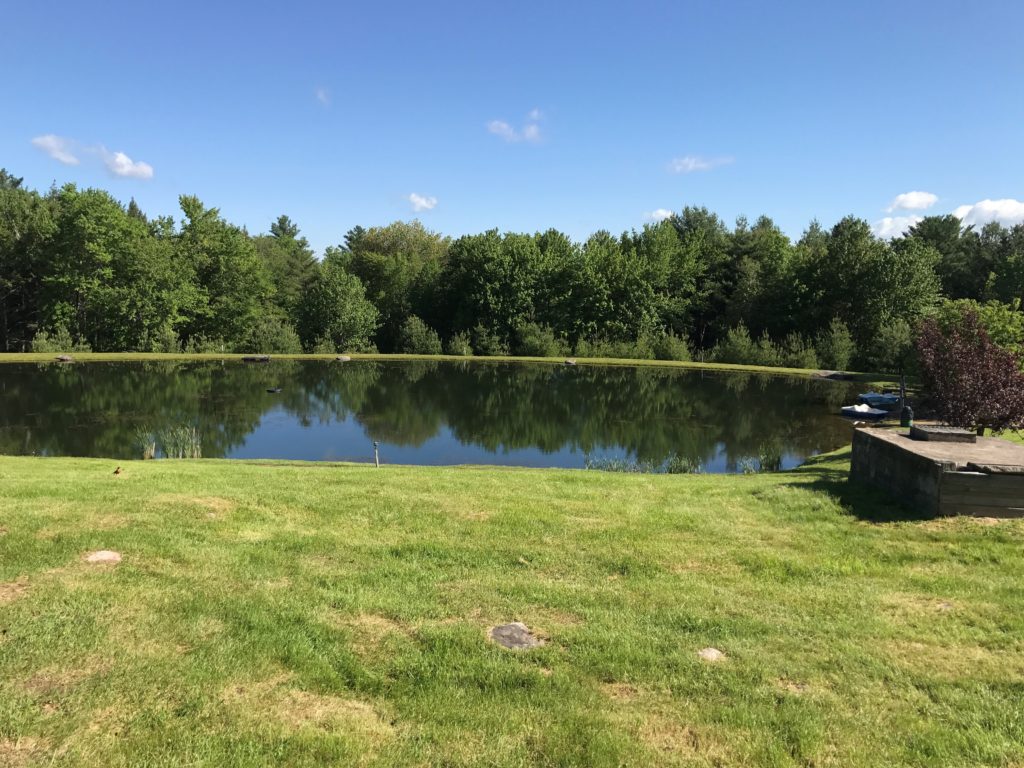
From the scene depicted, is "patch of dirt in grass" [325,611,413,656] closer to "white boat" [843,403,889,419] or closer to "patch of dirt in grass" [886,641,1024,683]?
"patch of dirt in grass" [886,641,1024,683]

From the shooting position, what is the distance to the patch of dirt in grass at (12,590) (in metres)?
5.15

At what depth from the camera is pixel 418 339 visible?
185 ft

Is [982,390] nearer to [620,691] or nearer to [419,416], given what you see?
[620,691]

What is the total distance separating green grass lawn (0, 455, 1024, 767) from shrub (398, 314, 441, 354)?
47480 mm

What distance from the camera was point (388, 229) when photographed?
74.9 m

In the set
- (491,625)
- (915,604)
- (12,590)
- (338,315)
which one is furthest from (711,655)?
(338,315)

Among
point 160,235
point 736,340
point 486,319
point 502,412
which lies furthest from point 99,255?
point 736,340

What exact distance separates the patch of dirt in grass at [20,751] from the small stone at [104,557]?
2815 millimetres

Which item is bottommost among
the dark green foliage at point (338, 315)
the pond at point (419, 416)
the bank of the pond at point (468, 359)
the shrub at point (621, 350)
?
the pond at point (419, 416)

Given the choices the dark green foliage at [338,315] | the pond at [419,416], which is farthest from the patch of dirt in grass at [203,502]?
the dark green foliage at [338,315]

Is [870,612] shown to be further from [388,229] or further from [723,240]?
[388,229]

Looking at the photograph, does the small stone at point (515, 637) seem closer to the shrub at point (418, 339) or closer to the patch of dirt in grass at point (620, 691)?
the patch of dirt in grass at point (620, 691)

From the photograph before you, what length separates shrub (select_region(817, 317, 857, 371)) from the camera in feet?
151

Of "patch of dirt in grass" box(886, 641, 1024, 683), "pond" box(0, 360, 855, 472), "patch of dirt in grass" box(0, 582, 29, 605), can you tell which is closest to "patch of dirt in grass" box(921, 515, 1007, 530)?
"patch of dirt in grass" box(886, 641, 1024, 683)
